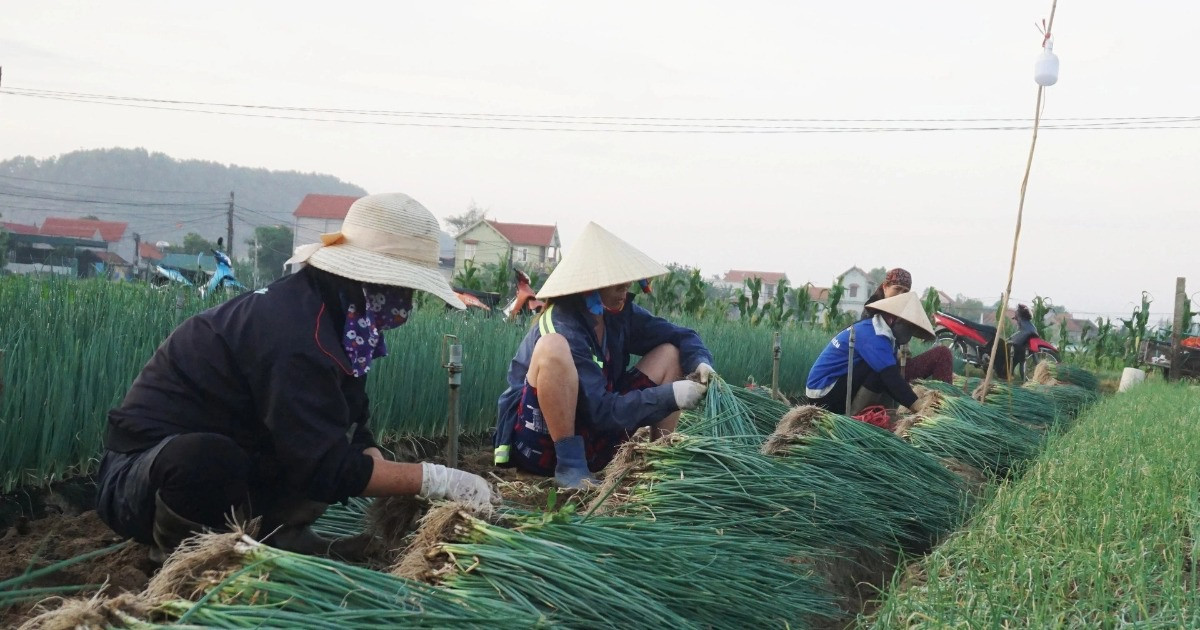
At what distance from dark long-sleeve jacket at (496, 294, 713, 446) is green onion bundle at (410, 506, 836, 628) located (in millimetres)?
1067

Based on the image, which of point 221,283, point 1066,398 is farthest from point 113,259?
point 1066,398

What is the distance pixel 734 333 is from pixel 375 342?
597 cm

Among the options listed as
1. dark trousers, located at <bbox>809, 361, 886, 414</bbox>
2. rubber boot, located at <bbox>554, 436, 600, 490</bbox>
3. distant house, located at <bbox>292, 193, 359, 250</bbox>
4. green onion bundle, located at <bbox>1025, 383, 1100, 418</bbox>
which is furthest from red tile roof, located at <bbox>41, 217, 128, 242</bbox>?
rubber boot, located at <bbox>554, 436, 600, 490</bbox>

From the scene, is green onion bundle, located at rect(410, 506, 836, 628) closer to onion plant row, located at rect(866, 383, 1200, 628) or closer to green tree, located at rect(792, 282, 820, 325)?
onion plant row, located at rect(866, 383, 1200, 628)

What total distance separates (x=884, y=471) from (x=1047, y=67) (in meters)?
2.68

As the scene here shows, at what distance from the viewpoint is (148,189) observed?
112688 mm

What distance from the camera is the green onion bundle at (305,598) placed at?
143cm

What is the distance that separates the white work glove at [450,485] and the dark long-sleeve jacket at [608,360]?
116cm

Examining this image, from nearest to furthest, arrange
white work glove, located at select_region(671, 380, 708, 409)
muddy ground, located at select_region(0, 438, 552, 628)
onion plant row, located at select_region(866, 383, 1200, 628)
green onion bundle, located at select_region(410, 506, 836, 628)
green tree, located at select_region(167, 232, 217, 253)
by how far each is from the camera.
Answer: green onion bundle, located at select_region(410, 506, 836, 628)
onion plant row, located at select_region(866, 383, 1200, 628)
muddy ground, located at select_region(0, 438, 552, 628)
white work glove, located at select_region(671, 380, 708, 409)
green tree, located at select_region(167, 232, 217, 253)

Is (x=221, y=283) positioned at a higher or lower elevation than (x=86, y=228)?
lower

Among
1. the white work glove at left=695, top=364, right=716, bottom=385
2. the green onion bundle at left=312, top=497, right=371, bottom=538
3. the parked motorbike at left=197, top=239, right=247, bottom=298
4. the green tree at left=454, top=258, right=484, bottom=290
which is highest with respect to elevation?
the green tree at left=454, top=258, right=484, bottom=290

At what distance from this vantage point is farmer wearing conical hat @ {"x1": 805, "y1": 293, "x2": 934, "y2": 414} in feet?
15.4

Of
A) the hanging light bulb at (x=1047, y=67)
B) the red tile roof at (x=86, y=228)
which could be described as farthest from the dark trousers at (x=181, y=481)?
the red tile roof at (x=86, y=228)

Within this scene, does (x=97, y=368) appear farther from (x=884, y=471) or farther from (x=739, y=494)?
(x=884, y=471)
